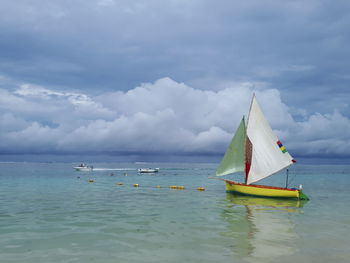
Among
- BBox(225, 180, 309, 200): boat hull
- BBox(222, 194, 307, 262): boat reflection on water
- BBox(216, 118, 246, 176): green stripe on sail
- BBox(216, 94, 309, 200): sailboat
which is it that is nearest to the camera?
BBox(222, 194, 307, 262): boat reflection on water

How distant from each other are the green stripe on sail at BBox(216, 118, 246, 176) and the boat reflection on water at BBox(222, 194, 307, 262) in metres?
9.61

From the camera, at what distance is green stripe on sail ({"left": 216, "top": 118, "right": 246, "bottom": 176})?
5206 cm

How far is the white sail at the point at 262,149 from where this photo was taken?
48844 mm

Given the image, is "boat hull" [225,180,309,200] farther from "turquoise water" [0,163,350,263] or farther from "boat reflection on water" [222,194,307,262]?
"turquoise water" [0,163,350,263]

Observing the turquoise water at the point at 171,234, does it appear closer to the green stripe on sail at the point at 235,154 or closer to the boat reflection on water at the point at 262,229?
the boat reflection on water at the point at 262,229

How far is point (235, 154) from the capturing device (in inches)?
2071

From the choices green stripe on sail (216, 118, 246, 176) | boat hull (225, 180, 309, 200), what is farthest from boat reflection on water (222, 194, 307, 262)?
green stripe on sail (216, 118, 246, 176)

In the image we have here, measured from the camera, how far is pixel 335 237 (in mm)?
22609

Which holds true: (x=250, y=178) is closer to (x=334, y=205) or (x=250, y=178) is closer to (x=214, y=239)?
(x=334, y=205)

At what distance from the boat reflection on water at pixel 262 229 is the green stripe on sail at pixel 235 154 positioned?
9613 millimetres

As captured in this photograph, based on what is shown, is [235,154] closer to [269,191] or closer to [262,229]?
[269,191]

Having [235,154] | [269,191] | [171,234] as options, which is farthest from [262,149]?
[171,234]

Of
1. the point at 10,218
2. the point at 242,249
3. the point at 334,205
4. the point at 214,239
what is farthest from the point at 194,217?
the point at 334,205

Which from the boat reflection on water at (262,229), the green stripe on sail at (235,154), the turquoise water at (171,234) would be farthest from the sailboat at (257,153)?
the turquoise water at (171,234)
